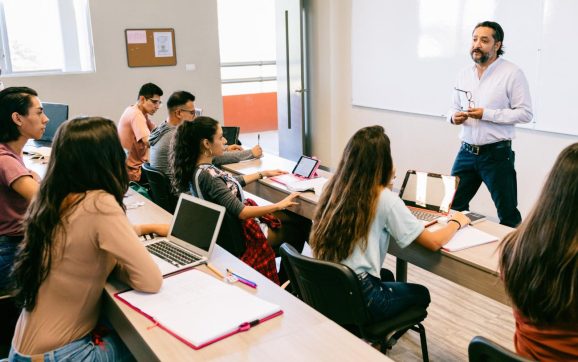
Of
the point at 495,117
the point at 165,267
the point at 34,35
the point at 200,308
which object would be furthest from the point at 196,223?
the point at 34,35

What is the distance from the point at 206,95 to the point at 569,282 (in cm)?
583

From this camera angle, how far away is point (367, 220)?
2051mm

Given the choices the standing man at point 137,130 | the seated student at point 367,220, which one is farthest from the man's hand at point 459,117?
the standing man at point 137,130

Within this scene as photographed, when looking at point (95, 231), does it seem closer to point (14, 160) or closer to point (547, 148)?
point (14, 160)

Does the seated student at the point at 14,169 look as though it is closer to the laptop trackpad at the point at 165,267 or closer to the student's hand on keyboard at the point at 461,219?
the laptop trackpad at the point at 165,267

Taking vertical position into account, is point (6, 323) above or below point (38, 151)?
below

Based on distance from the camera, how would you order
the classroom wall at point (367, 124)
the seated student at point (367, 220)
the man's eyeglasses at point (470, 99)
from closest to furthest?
the seated student at point (367, 220) → the man's eyeglasses at point (470, 99) → the classroom wall at point (367, 124)

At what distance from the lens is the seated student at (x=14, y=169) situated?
2295 mm

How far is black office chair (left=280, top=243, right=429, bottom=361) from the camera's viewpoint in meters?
1.87

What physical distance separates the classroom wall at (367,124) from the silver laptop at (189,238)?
301cm

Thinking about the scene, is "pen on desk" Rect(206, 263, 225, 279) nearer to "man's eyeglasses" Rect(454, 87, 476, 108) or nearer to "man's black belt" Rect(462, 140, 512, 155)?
"man's black belt" Rect(462, 140, 512, 155)

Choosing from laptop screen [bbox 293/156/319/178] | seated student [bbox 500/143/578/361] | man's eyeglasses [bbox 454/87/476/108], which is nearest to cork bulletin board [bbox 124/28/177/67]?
laptop screen [bbox 293/156/319/178]

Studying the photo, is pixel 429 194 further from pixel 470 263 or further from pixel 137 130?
pixel 137 130

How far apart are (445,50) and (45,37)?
4.30m
